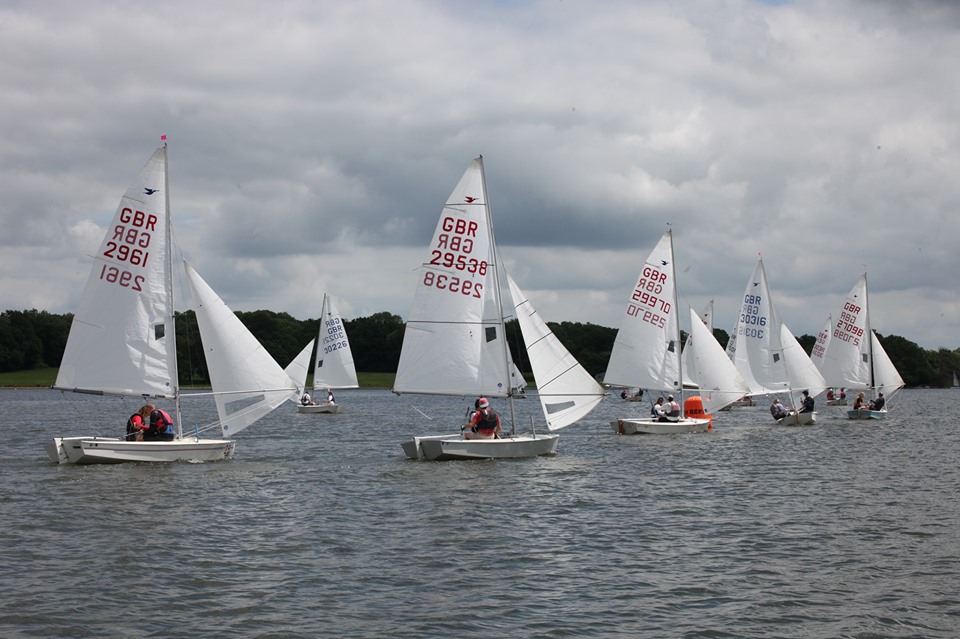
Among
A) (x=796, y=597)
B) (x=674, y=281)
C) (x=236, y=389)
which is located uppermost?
(x=674, y=281)

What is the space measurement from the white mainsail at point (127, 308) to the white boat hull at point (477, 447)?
21.9ft

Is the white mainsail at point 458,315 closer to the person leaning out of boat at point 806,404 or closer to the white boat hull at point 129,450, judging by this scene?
the white boat hull at point 129,450

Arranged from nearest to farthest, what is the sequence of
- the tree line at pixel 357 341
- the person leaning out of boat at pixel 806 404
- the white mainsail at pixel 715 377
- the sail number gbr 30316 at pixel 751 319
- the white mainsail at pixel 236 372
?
1. the white mainsail at pixel 236 372
2. the white mainsail at pixel 715 377
3. the person leaning out of boat at pixel 806 404
4. the sail number gbr 30316 at pixel 751 319
5. the tree line at pixel 357 341

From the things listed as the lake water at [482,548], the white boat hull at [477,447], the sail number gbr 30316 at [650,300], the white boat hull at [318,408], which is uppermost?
the sail number gbr 30316 at [650,300]

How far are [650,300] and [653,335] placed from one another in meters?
1.39

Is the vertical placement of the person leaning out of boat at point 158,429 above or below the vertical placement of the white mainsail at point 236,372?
below

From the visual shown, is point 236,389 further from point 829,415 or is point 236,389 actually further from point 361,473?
point 829,415

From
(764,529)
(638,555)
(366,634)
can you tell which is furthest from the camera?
(764,529)

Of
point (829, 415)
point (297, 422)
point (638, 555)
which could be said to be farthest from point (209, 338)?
point (829, 415)

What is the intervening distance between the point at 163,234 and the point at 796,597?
1939 centimetres

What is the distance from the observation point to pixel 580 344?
13675cm

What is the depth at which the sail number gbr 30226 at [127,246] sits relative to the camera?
1049 inches

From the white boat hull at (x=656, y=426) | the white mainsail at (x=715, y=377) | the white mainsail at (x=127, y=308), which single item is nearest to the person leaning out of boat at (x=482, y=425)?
the white mainsail at (x=127, y=308)

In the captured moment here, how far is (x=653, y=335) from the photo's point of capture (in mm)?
39594
